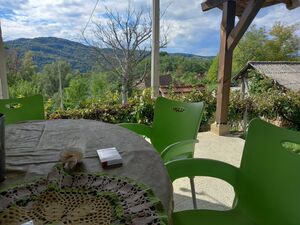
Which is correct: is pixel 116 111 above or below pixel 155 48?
below

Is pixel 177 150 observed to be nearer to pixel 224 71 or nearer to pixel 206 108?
pixel 224 71

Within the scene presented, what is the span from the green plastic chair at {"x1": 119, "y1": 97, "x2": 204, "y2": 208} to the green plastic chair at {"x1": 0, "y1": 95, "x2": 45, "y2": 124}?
720 mm

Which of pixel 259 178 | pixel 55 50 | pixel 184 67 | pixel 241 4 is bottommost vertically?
pixel 259 178

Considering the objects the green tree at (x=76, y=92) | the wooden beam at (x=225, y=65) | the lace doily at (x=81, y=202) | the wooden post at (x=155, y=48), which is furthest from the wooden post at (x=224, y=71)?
the lace doily at (x=81, y=202)

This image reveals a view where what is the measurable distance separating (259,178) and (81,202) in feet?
2.56

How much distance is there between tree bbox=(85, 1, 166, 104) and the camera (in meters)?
3.27

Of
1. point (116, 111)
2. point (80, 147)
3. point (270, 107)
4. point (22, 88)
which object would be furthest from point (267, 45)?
point (80, 147)

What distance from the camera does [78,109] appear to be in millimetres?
3256

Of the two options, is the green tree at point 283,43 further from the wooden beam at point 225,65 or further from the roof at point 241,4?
the wooden beam at point 225,65

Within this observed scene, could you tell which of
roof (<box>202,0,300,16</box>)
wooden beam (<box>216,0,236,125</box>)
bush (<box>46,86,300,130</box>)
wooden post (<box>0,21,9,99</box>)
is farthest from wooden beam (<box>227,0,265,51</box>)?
wooden post (<box>0,21,9,99</box>)

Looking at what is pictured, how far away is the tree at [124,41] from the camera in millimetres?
3270

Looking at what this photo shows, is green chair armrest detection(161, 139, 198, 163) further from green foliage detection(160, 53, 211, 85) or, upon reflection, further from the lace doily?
green foliage detection(160, 53, 211, 85)

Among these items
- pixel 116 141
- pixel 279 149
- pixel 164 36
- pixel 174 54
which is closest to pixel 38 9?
pixel 164 36

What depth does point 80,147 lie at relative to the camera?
118 centimetres
